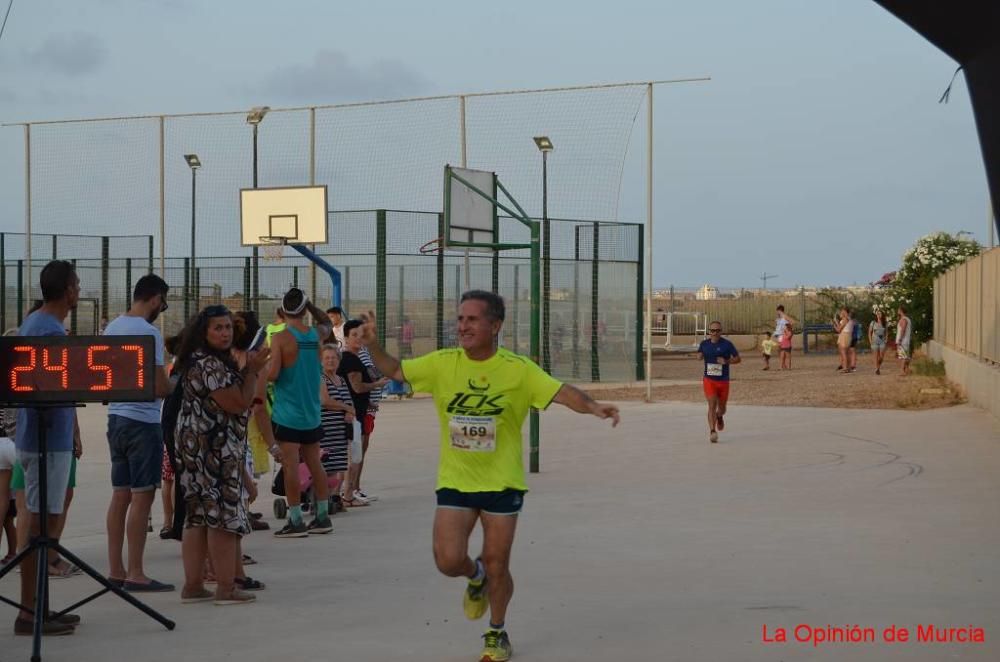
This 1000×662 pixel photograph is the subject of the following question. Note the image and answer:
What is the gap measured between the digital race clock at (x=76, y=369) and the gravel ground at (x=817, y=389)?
18002 millimetres

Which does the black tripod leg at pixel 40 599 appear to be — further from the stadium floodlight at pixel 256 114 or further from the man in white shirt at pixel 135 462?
the stadium floodlight at pixel 256 114

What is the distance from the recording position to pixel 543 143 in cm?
2620

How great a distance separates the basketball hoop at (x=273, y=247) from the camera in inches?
1029

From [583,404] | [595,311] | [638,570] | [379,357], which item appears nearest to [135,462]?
[379,357]

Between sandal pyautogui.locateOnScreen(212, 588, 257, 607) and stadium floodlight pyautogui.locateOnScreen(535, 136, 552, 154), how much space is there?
19174 millimetres

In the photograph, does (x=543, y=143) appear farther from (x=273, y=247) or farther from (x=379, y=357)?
(x=379, y=357)

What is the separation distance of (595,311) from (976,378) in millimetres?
8988

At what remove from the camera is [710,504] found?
38.5 feet

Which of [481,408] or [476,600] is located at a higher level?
[481,408]

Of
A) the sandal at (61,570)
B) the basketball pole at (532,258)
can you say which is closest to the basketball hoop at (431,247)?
the basketball pole at (532,258)

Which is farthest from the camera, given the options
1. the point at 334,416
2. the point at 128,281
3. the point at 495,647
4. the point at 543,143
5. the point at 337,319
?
the point at 128,281

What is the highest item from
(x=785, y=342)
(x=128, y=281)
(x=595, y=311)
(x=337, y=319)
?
(x=128, y=281)

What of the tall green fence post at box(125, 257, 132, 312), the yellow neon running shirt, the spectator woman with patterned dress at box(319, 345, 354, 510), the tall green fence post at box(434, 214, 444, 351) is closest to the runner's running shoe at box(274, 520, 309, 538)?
the spectator woman with patterned dress at box(319, 345, 354, 510)

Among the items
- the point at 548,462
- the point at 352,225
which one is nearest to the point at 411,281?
the point at 352,225
